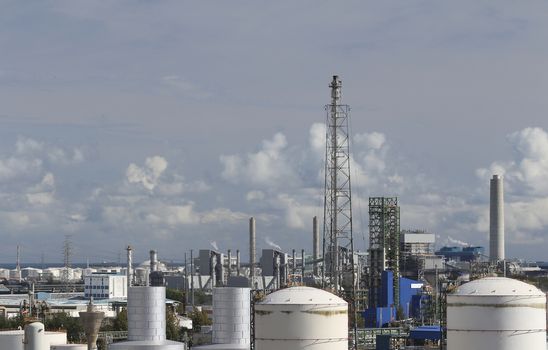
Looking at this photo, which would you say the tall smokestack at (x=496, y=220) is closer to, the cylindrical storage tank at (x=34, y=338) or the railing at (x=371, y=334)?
the railing at (x=371, y=334)

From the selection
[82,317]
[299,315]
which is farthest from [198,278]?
[299,315]

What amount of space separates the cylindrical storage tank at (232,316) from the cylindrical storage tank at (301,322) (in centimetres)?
804

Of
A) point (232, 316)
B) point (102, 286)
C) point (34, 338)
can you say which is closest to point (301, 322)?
point (232, 316)

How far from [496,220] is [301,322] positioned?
154 m

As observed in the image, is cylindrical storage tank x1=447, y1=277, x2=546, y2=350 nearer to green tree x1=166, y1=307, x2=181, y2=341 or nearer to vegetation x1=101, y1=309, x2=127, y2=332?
green tree x1=166, y1=307, x2=181, y2=341

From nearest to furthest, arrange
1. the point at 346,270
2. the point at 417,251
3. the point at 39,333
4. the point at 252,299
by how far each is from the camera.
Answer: the point at 252,299 → the point at 39,333 → the point at 346,270 → the point at 417,251

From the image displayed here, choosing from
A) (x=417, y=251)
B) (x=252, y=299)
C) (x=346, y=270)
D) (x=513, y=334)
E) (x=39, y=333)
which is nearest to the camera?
(x=513, y=334)

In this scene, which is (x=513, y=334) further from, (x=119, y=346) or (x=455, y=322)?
(x=119, y=346)

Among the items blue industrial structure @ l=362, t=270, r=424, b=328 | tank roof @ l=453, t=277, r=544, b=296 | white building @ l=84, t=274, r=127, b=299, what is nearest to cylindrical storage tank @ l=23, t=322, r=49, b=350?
tank roof @ l=453, t=277, r=544, b=296

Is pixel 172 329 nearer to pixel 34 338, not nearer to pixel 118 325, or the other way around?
pixel 118 325

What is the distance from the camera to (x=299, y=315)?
41594 mm

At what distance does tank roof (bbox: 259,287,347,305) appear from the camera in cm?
4197

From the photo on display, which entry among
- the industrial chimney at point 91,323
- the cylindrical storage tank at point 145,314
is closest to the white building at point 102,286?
the industrial chimney at point 91,323

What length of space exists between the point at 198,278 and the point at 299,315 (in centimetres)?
14892
